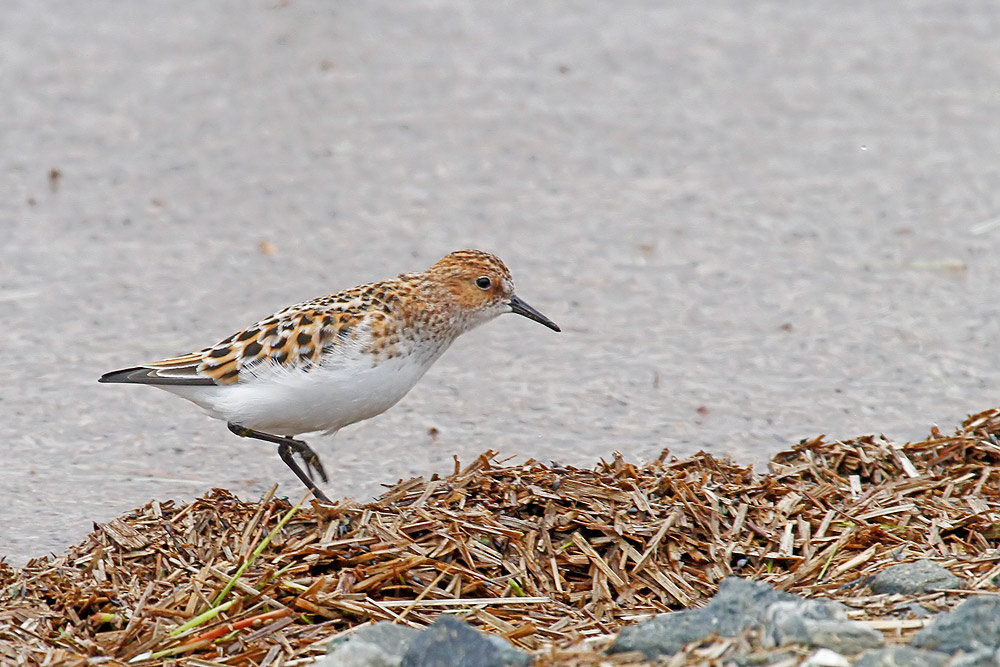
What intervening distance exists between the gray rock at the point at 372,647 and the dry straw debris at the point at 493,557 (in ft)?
0.92

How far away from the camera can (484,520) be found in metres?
4.78

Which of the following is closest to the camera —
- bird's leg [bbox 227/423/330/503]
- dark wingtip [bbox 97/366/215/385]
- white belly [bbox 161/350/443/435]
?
white belly [bbox 161/350/443/435]

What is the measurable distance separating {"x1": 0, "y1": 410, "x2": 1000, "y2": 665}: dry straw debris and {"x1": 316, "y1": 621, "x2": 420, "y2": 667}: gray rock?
0.92 feet

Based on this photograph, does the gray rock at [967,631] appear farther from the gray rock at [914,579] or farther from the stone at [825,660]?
the gray rock at [914,579]

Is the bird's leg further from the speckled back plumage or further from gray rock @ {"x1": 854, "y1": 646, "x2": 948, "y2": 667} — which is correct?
gray rock @ {"x1": 854, "y1": 646, "x2": 948, "y2": 667}

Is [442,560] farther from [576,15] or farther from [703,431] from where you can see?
[576,15]

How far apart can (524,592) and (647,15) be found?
6.75m

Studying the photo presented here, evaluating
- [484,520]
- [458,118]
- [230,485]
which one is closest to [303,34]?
[458,118]

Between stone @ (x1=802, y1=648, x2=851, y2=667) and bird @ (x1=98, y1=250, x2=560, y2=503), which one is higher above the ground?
bird @ (x1=98, y1=250, x2=560, y2=503)

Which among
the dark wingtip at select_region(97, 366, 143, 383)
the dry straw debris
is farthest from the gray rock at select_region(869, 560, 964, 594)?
the dark wingtip at select_region(97, 366, 143, 383)

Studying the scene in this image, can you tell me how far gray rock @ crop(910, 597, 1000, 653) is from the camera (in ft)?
11.2

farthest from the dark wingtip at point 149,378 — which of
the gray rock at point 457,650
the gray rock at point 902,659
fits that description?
the gray rock at point 902,659

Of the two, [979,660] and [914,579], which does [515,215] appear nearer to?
[914,579]

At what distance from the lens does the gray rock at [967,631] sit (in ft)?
11.2
